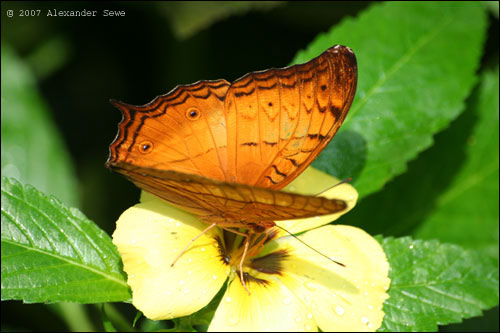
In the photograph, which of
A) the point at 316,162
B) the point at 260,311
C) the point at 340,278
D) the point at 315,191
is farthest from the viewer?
the point at 316,162

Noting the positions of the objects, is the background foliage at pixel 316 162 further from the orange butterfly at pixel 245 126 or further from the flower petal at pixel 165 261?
the orange butterfly at pixel 245 126

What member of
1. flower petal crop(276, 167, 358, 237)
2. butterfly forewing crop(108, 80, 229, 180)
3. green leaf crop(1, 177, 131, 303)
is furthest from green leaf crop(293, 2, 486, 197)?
green leaf crop(1, 177, 131, 303)

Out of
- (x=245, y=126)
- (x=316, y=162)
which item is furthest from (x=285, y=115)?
(x=316, y=162)

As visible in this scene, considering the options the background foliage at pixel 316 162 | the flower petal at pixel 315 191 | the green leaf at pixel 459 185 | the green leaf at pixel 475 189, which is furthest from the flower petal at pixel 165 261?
the green leaf at pixel 475 189

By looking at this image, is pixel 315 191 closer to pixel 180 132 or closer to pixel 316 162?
pixel 316 162

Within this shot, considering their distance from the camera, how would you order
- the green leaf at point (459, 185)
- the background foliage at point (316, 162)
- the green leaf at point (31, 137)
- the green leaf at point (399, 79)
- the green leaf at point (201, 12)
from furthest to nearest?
the green leaf at point (31, 137), the green leaf at point (459, 185), the green leaf at point (201, 12), the green leaf at point (399, 79), the background foliage at point (316, 162)

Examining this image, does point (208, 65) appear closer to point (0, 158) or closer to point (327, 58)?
point (0, 158)
